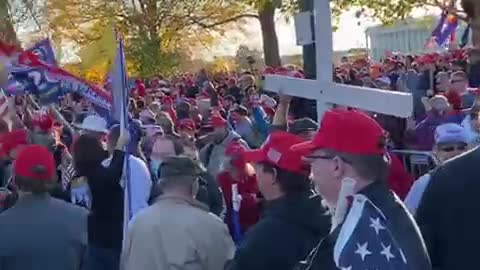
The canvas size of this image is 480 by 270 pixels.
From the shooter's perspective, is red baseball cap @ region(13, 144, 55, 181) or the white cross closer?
the white cross

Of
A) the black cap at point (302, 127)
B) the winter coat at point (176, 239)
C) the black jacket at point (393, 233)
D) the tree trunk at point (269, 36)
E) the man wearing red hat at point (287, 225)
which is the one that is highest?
the black jacket at point (393, 233)

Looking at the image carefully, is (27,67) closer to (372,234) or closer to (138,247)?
(138,247)

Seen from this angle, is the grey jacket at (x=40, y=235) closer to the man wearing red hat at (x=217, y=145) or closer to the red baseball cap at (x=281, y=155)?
the red baseball cap at (x=281, y=155)

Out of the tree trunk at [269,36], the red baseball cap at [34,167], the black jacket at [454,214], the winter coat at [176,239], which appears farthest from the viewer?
the tree trunk at [269,36]

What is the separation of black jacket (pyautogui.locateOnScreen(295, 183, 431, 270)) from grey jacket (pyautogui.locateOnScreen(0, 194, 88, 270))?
2405 mm

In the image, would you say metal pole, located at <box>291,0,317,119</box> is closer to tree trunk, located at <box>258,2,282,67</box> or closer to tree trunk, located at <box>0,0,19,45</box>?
tree trunk, located at <box>258,2,282,67</box>

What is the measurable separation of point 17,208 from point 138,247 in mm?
766

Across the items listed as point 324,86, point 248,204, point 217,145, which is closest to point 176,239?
point 324,86

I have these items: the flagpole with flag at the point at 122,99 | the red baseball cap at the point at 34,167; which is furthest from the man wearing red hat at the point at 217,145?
the red baseball cap at the point at 34,167

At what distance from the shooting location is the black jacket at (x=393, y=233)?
411 centimetres

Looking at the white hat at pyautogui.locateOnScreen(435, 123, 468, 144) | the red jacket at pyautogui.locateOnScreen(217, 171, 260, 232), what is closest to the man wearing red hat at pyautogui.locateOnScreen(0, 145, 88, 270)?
the red jacket at pyautogui.locateOnScreen(217, 171, 260, 232)

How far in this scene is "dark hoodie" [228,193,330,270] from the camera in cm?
518

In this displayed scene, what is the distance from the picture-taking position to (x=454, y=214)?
4777 mm

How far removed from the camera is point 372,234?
396 cm
